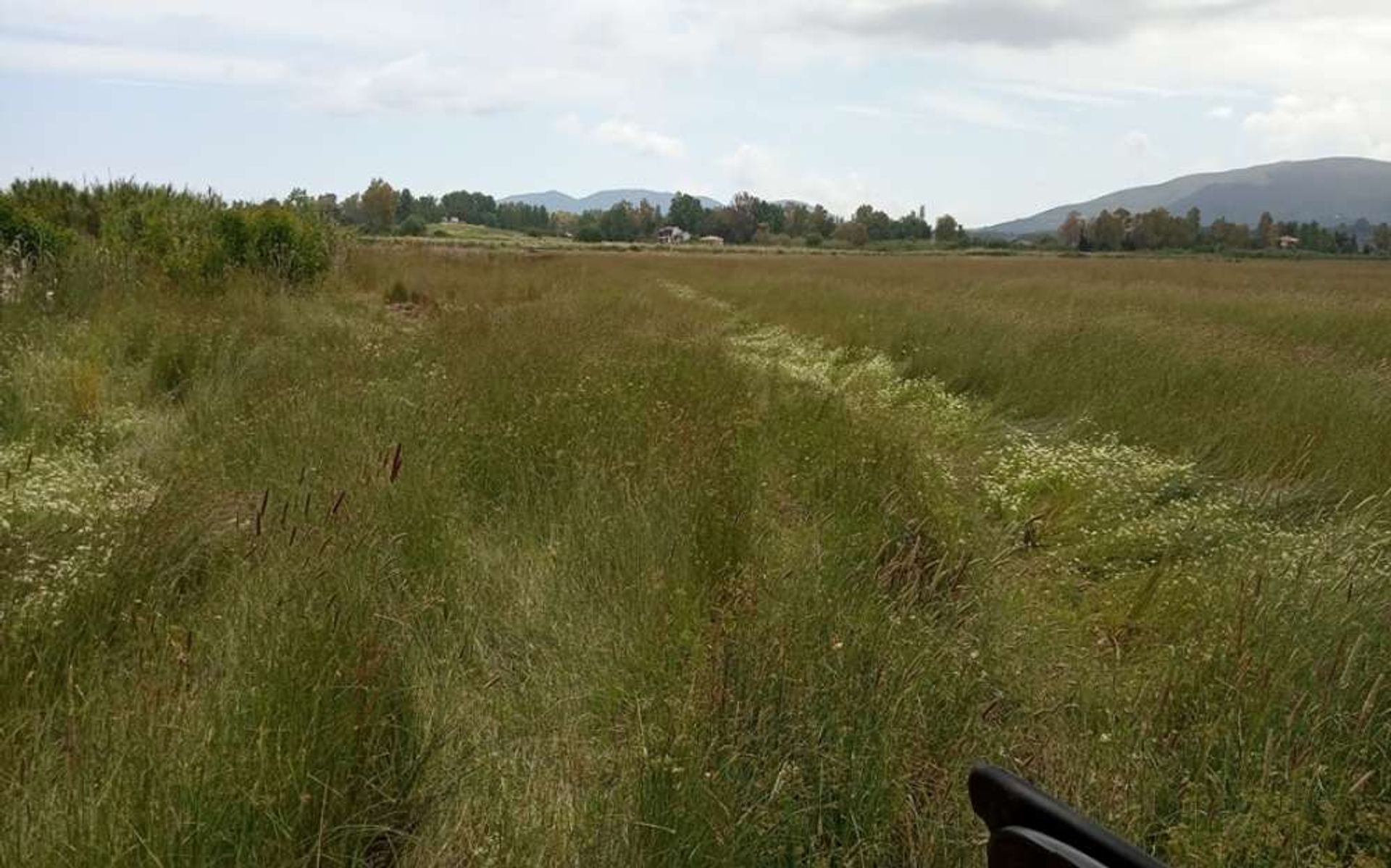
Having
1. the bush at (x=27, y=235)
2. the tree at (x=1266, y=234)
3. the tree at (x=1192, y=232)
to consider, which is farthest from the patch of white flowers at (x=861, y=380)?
the tree at (x=1266, y=234)

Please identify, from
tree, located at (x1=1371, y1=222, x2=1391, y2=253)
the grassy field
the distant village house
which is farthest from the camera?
the distant village house

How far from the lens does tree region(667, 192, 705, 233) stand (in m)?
131

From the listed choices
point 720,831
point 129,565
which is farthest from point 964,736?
point 129,565

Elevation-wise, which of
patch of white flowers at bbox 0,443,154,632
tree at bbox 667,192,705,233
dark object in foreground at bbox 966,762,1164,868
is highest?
tree at bbox 667,192,705,233

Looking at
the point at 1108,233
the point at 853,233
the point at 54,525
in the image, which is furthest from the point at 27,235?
the point at 853,233

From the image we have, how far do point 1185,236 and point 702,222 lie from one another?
217ft

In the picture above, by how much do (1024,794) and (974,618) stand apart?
1.98 metres

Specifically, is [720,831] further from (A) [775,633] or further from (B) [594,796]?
(A) [775,633]

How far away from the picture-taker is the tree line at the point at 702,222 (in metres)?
110

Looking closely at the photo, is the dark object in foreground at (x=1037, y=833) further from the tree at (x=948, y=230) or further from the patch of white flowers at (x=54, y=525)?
the tree at (x=948, y=230)

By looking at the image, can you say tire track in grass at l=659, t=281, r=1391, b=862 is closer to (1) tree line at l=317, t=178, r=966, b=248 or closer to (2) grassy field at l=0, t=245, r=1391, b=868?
(2) grassy field at l=0, t=245, r=1391, b=868

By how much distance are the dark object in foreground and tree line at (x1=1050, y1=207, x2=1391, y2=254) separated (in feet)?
303

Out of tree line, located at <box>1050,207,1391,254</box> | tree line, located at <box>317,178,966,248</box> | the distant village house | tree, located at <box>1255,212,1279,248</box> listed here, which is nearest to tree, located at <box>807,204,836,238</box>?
tree line, located at <box>317,178,966,248</box>

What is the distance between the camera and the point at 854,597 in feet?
10.2
